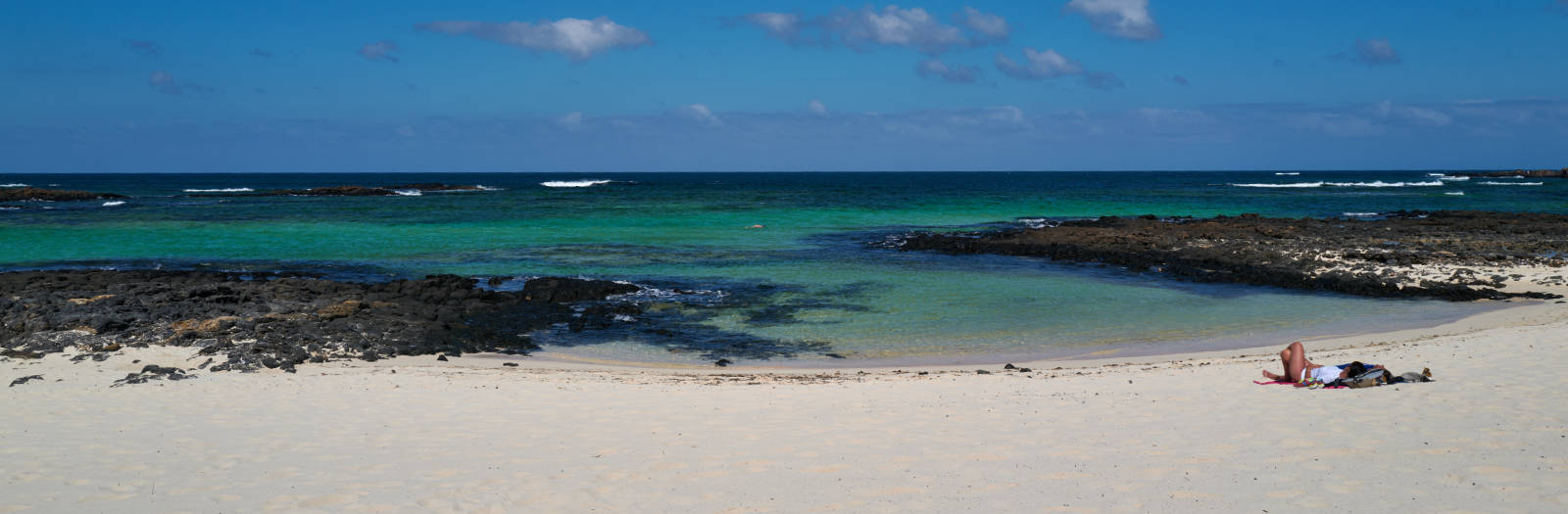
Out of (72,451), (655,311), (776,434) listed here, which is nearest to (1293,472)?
(776,434)

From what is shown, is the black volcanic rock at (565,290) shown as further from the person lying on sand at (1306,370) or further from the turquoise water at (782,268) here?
the person lying on sand at (1306,370)

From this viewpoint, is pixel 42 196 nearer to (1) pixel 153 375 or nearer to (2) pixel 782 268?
(2) pixel 782 268

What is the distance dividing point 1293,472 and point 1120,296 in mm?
13528

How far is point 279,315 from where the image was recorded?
15.1m

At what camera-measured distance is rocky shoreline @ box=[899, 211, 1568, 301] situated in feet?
65.6

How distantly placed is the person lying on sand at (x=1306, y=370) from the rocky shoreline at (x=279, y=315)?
10.2m

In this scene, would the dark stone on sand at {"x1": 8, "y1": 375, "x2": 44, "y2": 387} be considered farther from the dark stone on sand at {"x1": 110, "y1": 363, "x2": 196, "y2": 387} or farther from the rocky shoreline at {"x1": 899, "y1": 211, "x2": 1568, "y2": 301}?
the rocky shoreline at {"x1": 899, "y1": 211, "x2": 1568, "y2": 301}

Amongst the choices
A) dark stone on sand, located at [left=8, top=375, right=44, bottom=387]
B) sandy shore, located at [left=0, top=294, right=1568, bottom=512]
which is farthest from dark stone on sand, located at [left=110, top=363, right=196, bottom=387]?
dark stone on sand, located at [left=8, top=375, right=44, bottom=387]

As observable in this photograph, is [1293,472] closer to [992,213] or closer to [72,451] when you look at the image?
[72,451]

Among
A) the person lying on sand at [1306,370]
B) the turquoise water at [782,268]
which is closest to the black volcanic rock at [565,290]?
the turquoise water at [782,268]

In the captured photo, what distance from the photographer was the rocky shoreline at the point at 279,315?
509 inches

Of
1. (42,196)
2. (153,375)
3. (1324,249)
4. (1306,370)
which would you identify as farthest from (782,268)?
(42,196)

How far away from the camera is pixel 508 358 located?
13391 mm

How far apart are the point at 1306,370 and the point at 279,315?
14828mm
